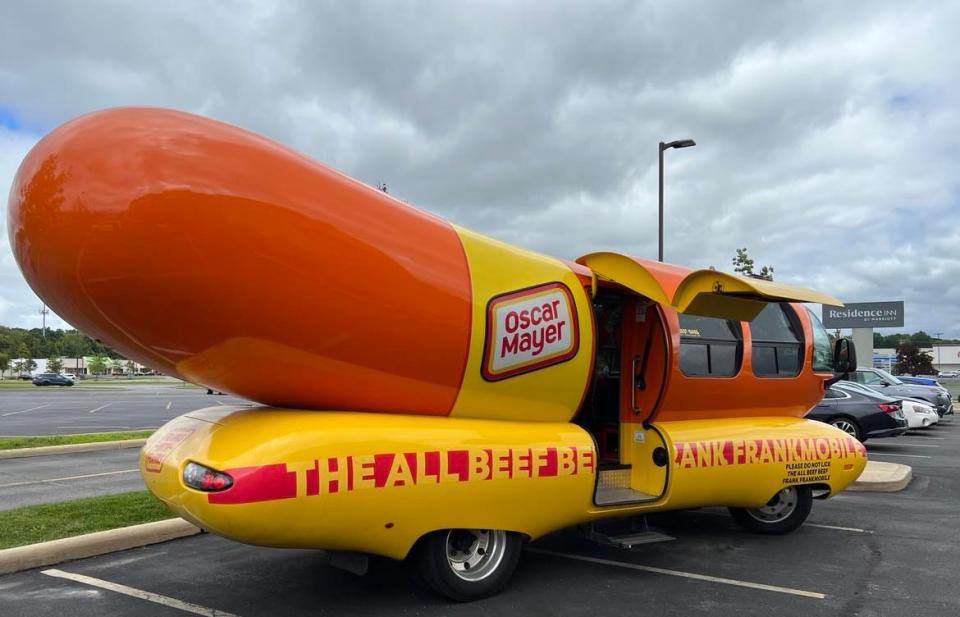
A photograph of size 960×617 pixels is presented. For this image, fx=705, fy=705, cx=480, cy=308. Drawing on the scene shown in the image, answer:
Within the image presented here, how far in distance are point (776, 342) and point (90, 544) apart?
22.0ft

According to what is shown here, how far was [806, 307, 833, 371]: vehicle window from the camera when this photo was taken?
7508mm

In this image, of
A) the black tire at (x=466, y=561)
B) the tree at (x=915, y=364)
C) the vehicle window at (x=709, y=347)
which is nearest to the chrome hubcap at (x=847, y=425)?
the vehicle window at (x=709, y=347)

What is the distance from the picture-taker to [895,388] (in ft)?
67.7

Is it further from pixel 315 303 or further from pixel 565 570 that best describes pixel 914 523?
pixel 315 303

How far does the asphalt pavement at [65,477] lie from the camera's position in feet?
28.0

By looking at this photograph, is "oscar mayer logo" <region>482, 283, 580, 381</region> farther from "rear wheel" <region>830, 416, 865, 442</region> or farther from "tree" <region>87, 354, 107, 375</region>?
"tree" <region>87, 354, 107, 375</region>

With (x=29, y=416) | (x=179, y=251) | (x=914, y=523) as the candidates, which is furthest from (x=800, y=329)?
(x=29, y=416)

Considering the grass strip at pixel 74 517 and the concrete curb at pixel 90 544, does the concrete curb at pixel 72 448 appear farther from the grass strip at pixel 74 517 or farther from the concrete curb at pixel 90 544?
the concrete curb at pixel 90 544

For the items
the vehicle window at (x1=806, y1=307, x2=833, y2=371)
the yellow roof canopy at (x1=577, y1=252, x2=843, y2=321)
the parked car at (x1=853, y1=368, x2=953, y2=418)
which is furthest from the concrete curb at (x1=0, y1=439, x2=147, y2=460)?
the parked car at (x1=853, y1=368, x2=953, y2=418)

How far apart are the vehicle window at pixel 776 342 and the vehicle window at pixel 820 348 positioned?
0.24 metres

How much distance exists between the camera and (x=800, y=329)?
7.45 m

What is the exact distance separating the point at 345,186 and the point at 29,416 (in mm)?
23144

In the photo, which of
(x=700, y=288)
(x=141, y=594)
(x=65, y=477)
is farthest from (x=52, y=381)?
(x=700, y=288)

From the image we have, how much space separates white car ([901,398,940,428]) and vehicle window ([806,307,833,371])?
1216 cm
